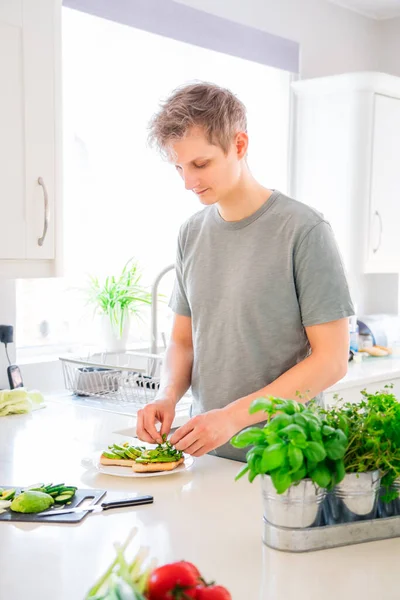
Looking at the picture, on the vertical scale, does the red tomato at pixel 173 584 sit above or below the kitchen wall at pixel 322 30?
below

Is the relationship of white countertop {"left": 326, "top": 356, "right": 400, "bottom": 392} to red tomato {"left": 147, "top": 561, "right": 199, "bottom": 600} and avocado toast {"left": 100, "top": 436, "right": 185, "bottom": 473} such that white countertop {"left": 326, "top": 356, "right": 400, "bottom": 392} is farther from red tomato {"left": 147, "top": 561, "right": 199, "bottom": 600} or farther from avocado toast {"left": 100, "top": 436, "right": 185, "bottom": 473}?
red tomato {"left": 147, "top": 561, "right": 199, "bottom": 600}

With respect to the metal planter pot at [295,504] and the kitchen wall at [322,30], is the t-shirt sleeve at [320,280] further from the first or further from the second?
the kitchen wall at [322,30]

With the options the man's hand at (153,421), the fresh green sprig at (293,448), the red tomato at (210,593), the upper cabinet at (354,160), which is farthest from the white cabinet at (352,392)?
the red tomato at (210,593)

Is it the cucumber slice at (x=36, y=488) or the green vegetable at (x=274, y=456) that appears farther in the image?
the cucumber slice at (x=36, y=488)

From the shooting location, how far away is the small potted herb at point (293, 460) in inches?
42.9

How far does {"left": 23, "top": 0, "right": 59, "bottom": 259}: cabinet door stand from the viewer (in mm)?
2234

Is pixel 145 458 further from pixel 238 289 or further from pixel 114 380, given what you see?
pixel 114 380

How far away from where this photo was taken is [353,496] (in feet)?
3.87

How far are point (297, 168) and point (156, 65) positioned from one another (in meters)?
0.94

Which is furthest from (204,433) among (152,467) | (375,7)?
(375,7)

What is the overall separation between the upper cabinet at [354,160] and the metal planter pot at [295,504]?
8.73ft

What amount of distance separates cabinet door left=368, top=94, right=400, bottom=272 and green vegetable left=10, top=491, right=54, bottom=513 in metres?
2.66

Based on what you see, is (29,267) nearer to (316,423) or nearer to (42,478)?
(42,478)

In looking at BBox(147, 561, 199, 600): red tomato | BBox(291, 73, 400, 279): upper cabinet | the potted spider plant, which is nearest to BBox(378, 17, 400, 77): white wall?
BBox(291, 73, 400, 279): upper cabinet
